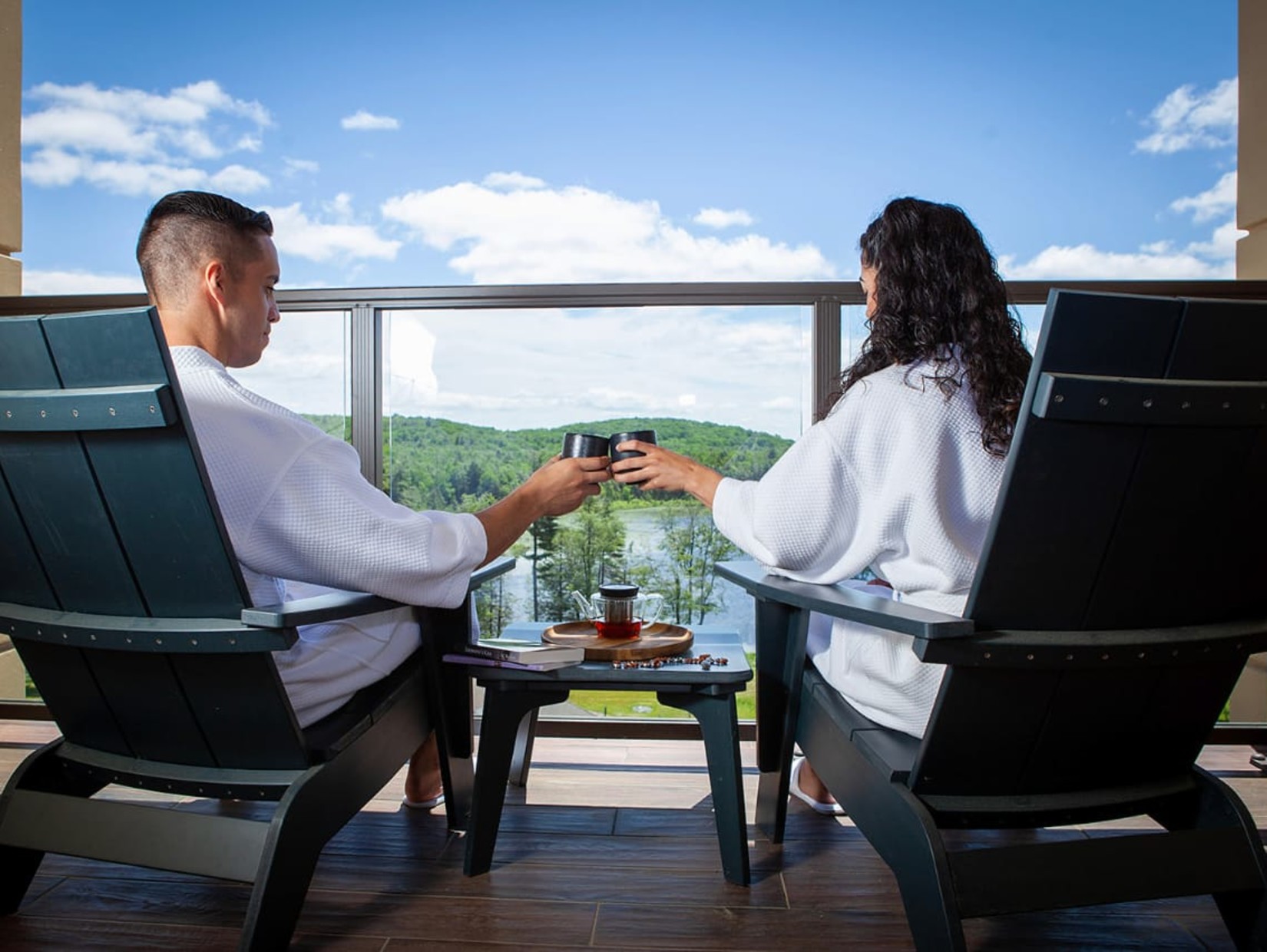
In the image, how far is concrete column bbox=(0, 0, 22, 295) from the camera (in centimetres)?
351

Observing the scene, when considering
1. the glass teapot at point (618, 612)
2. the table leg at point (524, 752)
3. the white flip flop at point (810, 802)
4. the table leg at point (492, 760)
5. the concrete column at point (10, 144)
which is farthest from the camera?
the concrete column at point (10, 144)

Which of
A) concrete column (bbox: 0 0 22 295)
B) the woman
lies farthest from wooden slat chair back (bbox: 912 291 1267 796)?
concrete column (bbox: 0 0 22 295)

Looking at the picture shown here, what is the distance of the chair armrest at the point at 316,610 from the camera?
1.23 m

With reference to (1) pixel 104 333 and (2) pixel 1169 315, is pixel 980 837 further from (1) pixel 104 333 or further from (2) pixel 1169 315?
(1) pixel 104 333

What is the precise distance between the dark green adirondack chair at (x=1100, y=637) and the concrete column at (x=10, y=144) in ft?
11.4

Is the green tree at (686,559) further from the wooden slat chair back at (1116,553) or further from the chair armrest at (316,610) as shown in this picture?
the wooden slat chair back at (1116,553)

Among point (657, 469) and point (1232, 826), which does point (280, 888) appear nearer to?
point (657, 469)

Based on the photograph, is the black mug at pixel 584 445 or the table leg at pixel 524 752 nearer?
the black mug at pixel 584 445

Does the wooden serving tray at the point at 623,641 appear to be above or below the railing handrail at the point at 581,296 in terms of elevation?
below

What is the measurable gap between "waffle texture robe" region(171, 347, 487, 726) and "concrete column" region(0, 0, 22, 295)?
264 centimetres

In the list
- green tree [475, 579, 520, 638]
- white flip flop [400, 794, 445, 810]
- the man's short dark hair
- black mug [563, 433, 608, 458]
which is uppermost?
the man's short dark hair

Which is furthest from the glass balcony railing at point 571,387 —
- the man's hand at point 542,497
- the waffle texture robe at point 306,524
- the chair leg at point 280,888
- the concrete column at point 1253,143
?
the concrete column at point 1253,143

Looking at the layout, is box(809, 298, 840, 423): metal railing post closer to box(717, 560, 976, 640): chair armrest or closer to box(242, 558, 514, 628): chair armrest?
box(717, 560, 976, 640): chair armrest

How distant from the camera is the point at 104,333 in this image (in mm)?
1185
